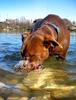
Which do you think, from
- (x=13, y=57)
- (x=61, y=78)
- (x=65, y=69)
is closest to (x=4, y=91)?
(x=61, y=78)

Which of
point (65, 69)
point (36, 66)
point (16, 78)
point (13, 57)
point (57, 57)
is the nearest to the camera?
point (16, 78)

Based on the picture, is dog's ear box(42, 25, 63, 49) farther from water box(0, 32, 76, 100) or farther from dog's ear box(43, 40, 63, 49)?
water box(0, 32, 76, 100)

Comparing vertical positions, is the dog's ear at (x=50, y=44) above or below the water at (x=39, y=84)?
above

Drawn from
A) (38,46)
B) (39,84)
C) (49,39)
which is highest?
(49,39)

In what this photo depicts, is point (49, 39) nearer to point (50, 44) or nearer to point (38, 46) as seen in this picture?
point (50, 44)

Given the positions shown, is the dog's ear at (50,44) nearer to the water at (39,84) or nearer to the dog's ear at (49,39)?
the dog's ear at (49,39)

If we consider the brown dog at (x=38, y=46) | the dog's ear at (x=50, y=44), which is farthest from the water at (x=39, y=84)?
the dog's ear at (x=50, y=44)

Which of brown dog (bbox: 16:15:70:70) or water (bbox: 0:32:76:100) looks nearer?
water (bbox: 0:32:76:100)

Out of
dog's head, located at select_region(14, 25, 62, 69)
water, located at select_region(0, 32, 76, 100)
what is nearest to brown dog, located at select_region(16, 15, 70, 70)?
dog's head, located at select_region(14, 25, 62, 69)

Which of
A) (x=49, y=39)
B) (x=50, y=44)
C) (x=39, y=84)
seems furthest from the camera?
(x=50, y=44)

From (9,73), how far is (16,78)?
59 cm

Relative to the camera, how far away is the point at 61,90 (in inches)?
205

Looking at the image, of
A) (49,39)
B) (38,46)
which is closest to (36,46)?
(38,46)

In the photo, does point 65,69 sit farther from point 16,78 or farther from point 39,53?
point 16,78
